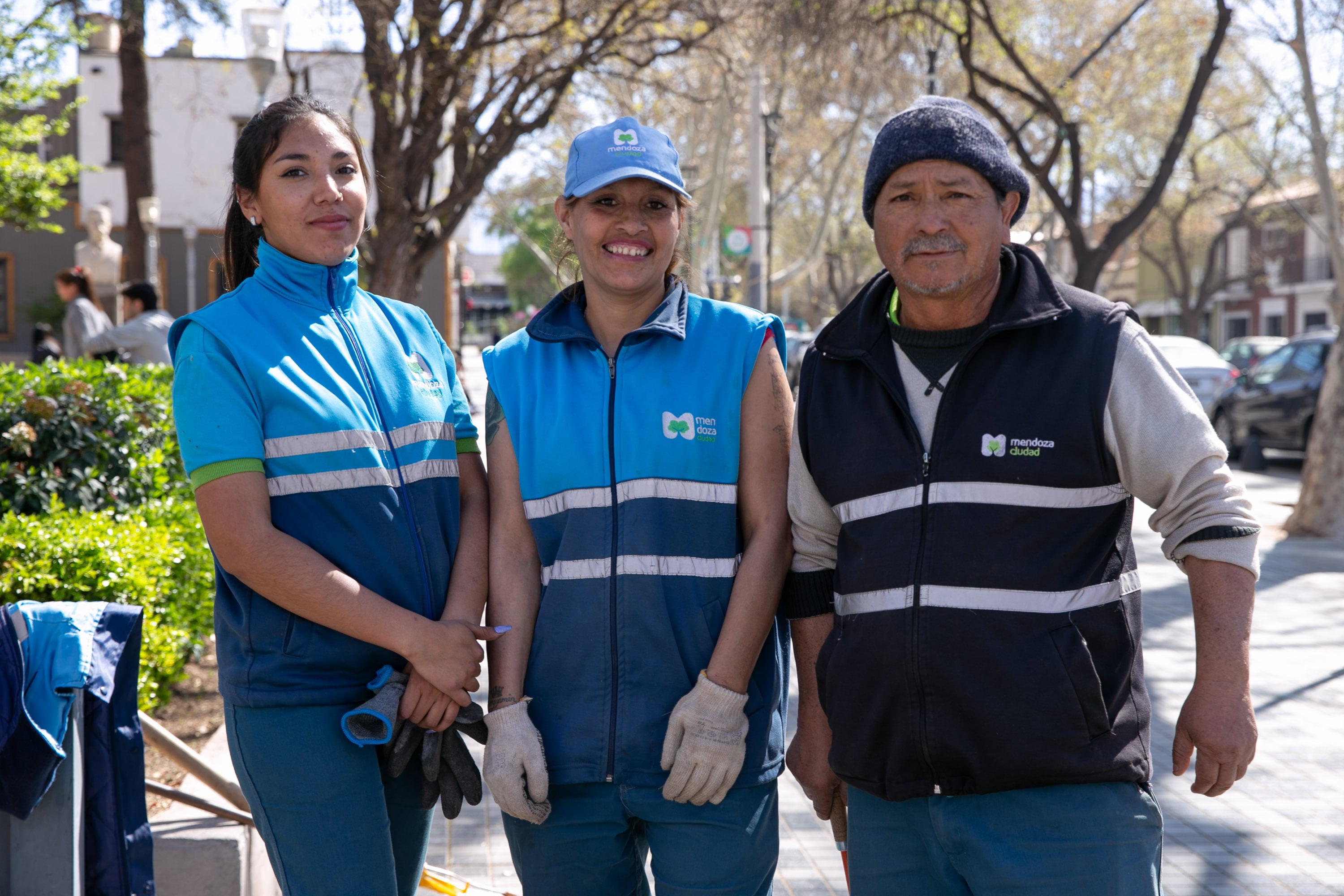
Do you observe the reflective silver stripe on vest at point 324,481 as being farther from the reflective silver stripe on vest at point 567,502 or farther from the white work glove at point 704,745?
the white work glove at point 704,745

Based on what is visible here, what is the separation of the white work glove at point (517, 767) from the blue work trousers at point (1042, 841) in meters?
0.71

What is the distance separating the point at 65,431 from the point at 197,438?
136 inches

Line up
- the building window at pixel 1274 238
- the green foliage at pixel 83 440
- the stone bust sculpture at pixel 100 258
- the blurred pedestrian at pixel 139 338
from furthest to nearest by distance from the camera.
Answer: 1. the building window at pixel 1274 238
2. the stone bust sculpture at pixel 100 258
3. the blurred pedestrian at pixel 139 338
4. the green foliage at pixel 83 440

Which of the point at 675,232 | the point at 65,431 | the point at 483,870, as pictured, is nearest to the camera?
the point at 675,232

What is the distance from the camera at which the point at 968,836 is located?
225 centimetres

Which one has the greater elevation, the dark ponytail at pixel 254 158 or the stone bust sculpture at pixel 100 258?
the stone bust sculpture at pixel 100 258

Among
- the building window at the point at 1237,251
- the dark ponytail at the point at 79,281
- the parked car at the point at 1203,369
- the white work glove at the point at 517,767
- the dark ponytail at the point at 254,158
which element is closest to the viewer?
the white work glove at the point at 517,767

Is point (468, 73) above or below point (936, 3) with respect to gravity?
below

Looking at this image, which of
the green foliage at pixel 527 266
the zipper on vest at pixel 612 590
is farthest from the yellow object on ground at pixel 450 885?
the green foliage at pixel 527 266

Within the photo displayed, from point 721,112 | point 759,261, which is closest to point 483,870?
point 759,261

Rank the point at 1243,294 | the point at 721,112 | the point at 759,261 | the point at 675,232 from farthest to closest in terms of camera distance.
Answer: the point at 1243,294 → the point at 721,112 → the point at 759,261 → the point at 675,232

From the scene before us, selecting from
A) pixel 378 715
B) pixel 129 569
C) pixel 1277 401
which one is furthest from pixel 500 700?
pixel 1277 401

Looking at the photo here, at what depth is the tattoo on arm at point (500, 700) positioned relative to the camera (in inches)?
97.6

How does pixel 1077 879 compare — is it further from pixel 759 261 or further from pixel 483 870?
pixel 759 261
